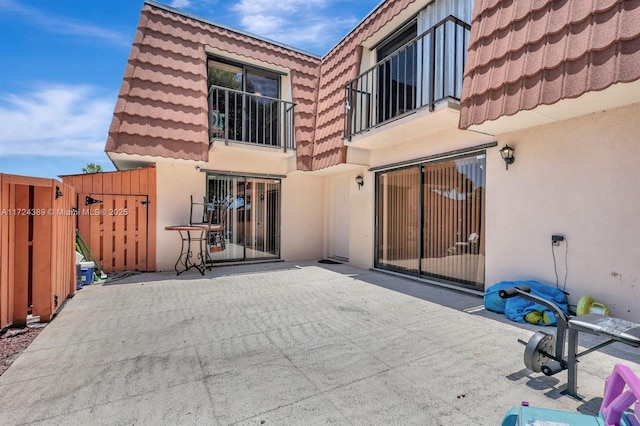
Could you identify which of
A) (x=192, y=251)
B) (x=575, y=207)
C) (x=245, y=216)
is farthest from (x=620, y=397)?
(x=245, y=216)

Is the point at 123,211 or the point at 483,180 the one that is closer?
the point at 483,180

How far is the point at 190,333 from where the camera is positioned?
344 cm

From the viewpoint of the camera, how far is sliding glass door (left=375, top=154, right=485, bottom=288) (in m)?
5.24

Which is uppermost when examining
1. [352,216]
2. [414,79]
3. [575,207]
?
[414,79]

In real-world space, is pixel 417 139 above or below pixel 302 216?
above

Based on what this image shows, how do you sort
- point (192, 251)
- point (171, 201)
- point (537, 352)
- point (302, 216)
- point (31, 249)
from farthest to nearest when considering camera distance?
point (302, 216) < point (192, 251) < point (171, 201) < point (31, 249) < point (537, 352)

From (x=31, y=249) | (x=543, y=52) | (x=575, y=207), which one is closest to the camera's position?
(x=543, y=52)

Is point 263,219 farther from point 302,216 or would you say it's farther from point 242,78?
point 242,78

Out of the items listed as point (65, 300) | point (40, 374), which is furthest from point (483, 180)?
point (65, 300)

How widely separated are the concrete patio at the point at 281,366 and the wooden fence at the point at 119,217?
7.93 feet

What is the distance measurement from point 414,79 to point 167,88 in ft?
16.9

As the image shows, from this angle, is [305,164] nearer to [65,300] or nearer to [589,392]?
[65,300]

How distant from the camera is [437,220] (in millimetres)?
5816

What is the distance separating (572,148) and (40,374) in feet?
19.7
